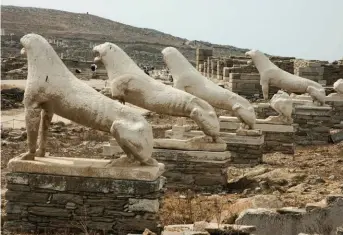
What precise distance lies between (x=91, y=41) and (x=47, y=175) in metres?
62.6

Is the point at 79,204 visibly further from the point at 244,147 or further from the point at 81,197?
the point at 244,147

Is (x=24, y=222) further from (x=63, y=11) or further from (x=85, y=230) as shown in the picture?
(x=63, y=11)

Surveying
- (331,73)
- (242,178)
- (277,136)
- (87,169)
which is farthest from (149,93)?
(331,73)

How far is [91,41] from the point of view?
228 ft

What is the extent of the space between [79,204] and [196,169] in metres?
3.85

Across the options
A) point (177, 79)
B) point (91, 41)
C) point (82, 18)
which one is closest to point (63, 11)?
point (82, 18)

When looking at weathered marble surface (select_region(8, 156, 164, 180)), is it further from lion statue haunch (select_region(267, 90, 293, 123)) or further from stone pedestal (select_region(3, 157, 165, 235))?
lion statue haunch (select_region(267, 90, 293, 123))

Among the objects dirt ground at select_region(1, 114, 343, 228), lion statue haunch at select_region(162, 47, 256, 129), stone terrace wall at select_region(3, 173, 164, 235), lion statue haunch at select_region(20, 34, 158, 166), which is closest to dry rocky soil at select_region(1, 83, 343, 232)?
dirt ground at select_region(1, 114, 343, 228)

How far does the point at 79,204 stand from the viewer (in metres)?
7.75

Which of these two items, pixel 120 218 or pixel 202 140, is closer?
pixel 120 218

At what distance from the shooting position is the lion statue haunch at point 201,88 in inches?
501

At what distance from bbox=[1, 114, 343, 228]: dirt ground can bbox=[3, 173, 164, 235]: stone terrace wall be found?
73 cm

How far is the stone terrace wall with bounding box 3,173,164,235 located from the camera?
25.0ft

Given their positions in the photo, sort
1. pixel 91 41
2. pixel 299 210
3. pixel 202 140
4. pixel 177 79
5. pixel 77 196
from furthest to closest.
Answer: pixel 91 41 < pixel 177 79 < pixel 202 140 < pixel 77 196 < pixel 299 210
